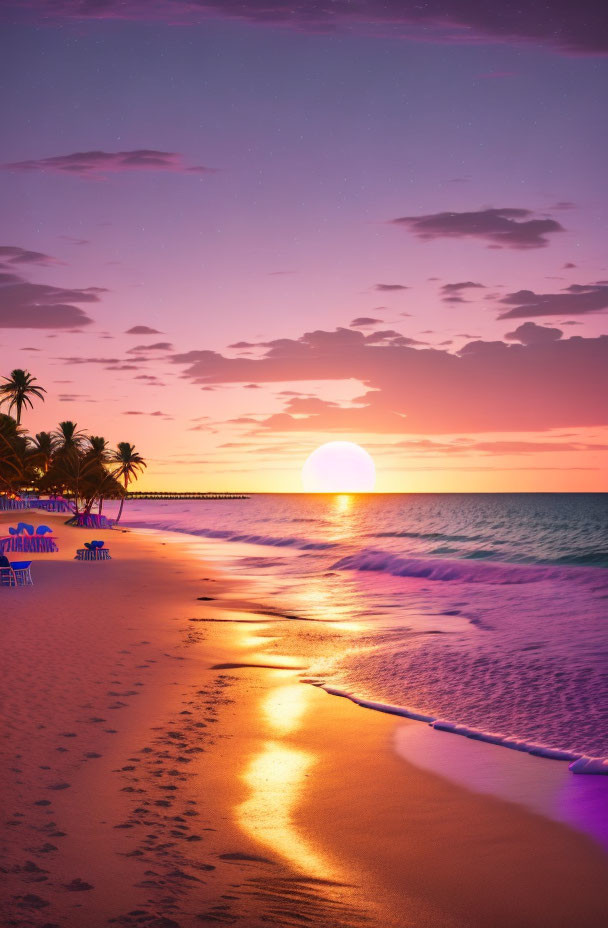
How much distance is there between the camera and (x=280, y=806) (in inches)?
278

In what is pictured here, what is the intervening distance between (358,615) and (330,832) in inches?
579

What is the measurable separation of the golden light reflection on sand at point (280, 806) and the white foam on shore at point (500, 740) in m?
2.39

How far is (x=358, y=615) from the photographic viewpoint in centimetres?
2111

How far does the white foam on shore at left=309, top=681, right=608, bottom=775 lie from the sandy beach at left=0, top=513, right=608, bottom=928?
31 centimetres

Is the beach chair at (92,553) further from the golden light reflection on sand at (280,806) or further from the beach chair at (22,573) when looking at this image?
the golden light reflection on sand at (280,806)

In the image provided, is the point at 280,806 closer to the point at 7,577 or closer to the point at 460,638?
the point at 460,638

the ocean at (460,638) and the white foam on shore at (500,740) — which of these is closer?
the white foam on shore at (500,740)

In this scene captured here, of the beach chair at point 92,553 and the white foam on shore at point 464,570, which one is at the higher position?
the white foam on shore at point 464,570

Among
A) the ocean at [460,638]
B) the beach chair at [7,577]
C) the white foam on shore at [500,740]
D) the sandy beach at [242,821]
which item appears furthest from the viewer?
the beach chair at [7,577]

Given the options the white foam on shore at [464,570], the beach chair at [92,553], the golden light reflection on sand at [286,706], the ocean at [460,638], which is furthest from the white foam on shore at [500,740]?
the beach chair at [92,553]

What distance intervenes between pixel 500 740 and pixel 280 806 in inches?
146

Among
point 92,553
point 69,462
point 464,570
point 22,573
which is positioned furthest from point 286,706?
point 69,462

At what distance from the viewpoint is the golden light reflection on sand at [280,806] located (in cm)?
596

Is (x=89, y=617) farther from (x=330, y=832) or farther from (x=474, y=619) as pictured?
(x=330, y=832)
